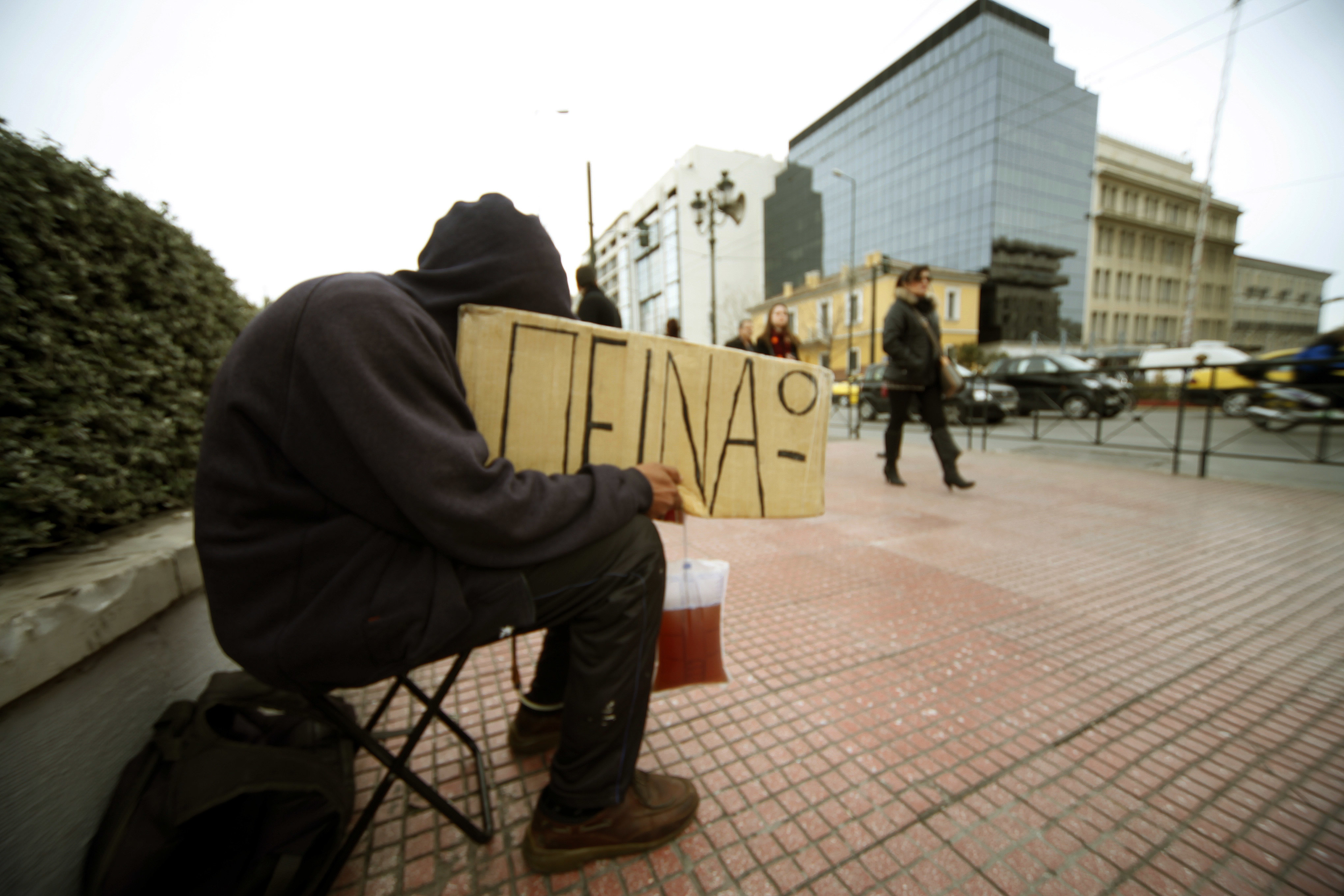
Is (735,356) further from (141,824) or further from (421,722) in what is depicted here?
(141,824)

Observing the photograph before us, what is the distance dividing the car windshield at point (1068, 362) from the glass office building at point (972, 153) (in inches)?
1225

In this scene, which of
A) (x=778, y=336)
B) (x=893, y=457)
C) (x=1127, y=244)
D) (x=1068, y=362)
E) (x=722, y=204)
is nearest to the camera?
(x=893, y=457)

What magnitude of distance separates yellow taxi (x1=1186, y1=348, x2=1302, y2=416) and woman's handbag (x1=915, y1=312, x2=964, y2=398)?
5.93ft

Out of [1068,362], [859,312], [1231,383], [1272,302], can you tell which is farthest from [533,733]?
[1272,302]

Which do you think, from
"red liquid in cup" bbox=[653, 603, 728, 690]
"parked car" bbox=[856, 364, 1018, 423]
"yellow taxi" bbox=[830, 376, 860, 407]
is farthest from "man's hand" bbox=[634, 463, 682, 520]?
"yellow taxi" bbox=[830, 376, 860, 407]

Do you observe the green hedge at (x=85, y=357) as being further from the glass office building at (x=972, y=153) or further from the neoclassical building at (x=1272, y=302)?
the neoclassical building at (x=1272, y=302)

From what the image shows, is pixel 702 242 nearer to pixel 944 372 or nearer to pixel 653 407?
pixel 944 372

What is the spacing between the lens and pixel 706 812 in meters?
1.49

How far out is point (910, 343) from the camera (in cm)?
530

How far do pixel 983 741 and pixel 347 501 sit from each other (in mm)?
1972

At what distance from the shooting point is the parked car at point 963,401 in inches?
483

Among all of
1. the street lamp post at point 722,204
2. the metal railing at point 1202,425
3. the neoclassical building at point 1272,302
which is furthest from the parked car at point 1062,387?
the neoclassical building at point 1272,302

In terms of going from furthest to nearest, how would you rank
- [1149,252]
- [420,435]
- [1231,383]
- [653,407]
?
[1149,252] → [1231,383] → [653,407] → [420,435]


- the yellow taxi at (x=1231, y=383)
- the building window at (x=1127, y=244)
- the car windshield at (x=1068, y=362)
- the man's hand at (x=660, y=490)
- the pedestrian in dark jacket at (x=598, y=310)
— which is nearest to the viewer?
the man's hand at (x=660, y=490)
